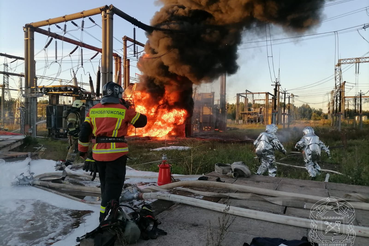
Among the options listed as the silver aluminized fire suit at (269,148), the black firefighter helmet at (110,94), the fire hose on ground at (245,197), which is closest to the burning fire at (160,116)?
the silver aluminized fire suit at (269,148)

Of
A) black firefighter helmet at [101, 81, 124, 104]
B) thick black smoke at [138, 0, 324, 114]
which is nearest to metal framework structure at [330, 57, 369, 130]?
thick black smoke at [138, 0, 324, 114]

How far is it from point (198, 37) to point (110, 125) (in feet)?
55.0

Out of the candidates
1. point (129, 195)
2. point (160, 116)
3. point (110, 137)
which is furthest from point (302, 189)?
point (160, 116)

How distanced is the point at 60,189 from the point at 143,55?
17.8 metres

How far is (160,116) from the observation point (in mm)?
21188

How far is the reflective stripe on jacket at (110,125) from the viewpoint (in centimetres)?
306

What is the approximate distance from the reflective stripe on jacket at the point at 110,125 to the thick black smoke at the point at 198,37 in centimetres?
1474

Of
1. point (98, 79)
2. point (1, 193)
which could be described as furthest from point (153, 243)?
point (98, 79)

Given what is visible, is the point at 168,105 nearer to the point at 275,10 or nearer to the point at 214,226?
the point at 275,10

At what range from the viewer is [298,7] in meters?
15.0

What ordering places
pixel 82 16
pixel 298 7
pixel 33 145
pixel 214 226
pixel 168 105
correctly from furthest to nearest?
pixel 168 105 → pixel 82 16 → pixel 298 7 → pixel 33 145 → pixel 214 226

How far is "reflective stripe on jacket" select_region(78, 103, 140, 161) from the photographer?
10.0 feet

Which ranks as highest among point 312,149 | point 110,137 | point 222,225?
point 110,137

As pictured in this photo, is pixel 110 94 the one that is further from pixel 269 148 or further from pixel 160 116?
pixel 160 116
